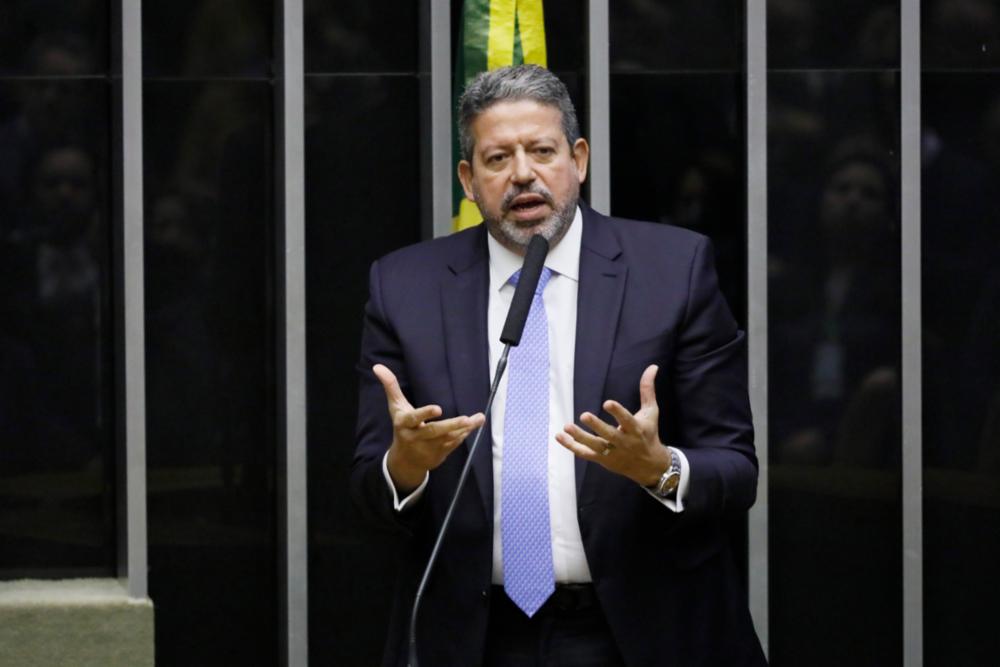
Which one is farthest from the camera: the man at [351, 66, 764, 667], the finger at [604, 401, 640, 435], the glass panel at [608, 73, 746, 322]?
the glass panel at [608, 73, 746, 322]

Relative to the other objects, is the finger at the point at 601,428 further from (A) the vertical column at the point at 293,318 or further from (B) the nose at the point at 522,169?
(A) the vertical column at the point at 293,318

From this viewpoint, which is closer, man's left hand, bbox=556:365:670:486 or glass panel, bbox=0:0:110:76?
man's left hand, bbox=556:365:670:486

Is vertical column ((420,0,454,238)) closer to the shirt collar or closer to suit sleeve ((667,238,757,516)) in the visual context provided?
the shirt collar

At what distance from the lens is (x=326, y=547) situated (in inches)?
239

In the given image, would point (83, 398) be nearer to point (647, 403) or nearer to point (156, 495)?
point (156, 495)

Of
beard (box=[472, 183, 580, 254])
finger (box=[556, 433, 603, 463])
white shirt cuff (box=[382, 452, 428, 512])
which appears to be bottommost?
white shirt cuff (box=[382, 452, 428, 512])

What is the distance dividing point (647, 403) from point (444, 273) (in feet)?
1.98

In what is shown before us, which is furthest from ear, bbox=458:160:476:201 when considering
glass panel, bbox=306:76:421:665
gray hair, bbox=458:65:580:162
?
glass panel, bbox=306:76:421:665

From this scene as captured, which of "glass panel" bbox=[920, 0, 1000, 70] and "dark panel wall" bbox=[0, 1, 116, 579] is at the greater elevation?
"glass panel" bbox=[920, 0, 1000, 70]

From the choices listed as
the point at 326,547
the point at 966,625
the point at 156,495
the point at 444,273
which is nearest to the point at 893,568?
the point at 966,625

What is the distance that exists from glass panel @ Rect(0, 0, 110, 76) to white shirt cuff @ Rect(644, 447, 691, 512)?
3.65m

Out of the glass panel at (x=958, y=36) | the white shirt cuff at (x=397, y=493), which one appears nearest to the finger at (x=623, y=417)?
the white shirt cuff at (x=397, y=493)

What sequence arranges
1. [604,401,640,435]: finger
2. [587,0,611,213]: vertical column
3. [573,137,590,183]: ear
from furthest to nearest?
1. [587,0,611,213]: vertical column
2. [573,137,590,183]: ear
3. [604,401,640,435]: finger

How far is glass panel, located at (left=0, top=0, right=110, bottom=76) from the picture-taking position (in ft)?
19.5
